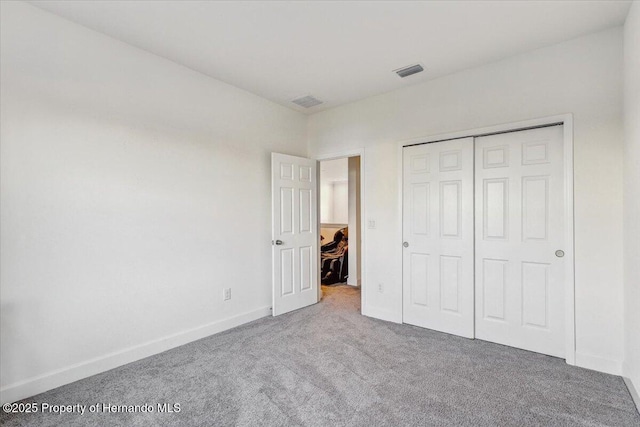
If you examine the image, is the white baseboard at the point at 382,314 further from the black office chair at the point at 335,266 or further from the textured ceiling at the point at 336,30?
the textured ceiling at the point at 336,30

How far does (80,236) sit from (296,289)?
2.41 metres

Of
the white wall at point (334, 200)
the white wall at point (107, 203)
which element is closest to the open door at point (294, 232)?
the white wall at point (107, 203)

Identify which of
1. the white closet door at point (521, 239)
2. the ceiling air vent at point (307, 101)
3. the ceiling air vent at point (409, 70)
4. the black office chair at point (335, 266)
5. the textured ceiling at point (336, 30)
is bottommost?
the black office chair at point (335, 266)

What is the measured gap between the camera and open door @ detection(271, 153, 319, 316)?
3.77 m

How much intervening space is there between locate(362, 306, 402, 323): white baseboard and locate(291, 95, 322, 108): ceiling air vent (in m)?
2.67

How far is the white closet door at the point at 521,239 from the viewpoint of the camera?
263cm

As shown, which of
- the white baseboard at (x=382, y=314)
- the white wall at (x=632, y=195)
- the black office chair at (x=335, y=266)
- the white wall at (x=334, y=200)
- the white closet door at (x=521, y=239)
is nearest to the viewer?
the white wall at (x=632, y=195)

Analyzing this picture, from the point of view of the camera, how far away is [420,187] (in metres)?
3.39

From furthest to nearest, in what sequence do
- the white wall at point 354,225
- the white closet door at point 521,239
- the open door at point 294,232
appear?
1. the white wall at point 354,225
2. the open door at point 294,232
3. the white closet door at point 521,239

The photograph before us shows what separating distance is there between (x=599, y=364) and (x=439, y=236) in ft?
5.15

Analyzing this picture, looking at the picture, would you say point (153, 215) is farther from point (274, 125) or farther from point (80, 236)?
point (274, 125)

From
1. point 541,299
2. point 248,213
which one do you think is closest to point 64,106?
point 248,213

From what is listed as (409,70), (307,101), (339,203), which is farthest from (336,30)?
(339,203)

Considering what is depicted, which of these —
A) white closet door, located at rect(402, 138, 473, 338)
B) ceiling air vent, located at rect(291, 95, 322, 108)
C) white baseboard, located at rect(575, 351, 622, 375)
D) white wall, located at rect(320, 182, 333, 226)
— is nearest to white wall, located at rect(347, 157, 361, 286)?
ceiling air vent, located at rect(291, 95, 322, 108)
